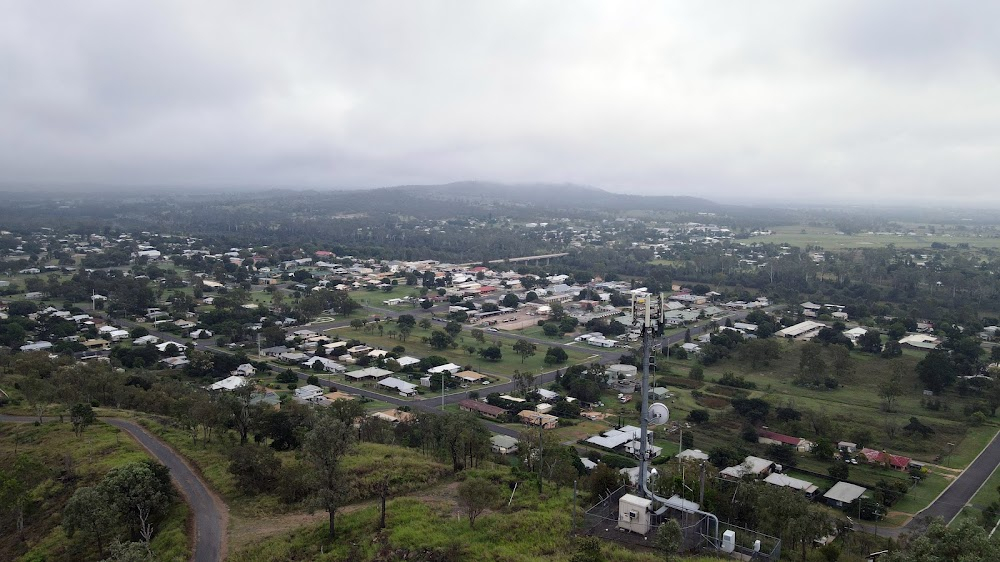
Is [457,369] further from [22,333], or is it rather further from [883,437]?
[22,333]

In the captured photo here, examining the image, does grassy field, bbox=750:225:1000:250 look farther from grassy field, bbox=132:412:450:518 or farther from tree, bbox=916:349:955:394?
grassy field, bbox=132:412:450:518

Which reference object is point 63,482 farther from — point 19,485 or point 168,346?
point 168,346

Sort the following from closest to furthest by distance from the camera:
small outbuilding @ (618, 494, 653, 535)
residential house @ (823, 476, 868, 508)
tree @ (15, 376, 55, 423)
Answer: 1. small outbuilding @ (618, 494, 653, 535)
2. residential house @ (823, 476, 868, 508)
3. tree @ (15, 376, 55, 423)

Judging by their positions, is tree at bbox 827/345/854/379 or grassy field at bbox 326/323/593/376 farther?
grassy field at bbox 326/323/593/376

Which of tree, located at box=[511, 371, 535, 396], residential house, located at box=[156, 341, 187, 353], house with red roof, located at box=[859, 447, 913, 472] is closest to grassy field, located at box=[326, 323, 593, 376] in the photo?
tree, located at box=[511, 371, 535, 396]

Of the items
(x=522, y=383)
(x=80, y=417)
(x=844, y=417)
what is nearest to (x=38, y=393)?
(x=80, y=417)

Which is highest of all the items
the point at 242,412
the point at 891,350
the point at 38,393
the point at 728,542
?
the point at 728,542

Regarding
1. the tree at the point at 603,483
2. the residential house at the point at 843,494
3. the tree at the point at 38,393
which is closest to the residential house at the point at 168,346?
the tree at the point at 38,393
